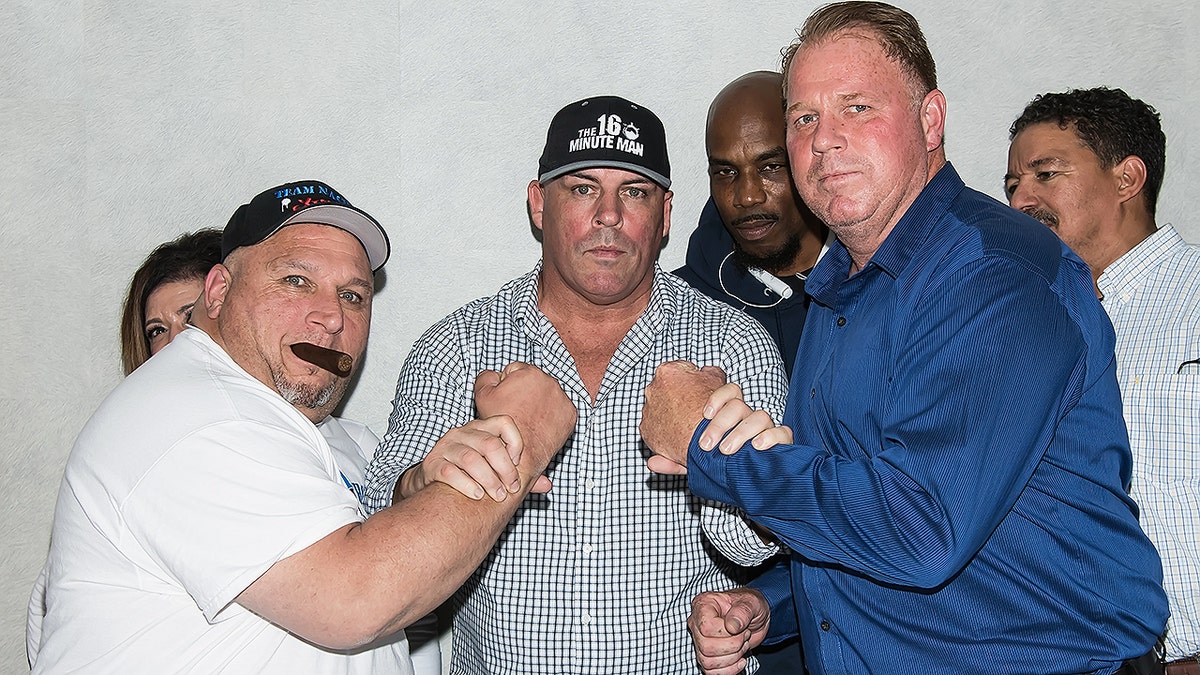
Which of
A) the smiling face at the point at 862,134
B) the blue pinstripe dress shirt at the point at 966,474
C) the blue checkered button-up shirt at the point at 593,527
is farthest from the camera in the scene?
the blue checkered button-up shirt at the point at 593,527

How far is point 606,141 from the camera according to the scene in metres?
2.32

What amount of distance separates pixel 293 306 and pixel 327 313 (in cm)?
7

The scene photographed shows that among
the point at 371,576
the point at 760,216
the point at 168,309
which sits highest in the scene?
the point at 760,216

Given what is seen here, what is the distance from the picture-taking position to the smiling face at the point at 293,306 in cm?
191

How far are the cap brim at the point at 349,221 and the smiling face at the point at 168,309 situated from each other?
24.0 inches

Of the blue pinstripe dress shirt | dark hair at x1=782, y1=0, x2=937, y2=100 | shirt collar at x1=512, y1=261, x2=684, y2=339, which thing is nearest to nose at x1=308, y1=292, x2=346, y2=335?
shirt collar at x1=512, y1=261, x2=684, y2=339

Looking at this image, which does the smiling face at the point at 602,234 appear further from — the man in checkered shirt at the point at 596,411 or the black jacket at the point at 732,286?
the black jacket at the point at 732,286

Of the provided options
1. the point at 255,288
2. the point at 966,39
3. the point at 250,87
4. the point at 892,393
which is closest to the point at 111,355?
the point at 250,87

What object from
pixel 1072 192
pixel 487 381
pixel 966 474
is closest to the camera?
pixel 966 474

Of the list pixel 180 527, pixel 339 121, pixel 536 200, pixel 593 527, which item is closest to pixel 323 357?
pixel 180 527

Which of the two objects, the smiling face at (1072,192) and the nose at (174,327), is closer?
the nose at (174,327)

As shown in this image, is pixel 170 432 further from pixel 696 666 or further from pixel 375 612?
pixel 696 666

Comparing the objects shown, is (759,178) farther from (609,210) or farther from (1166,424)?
(1166,424)

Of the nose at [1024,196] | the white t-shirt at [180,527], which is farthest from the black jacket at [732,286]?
the white t-shirt at [180,527]
